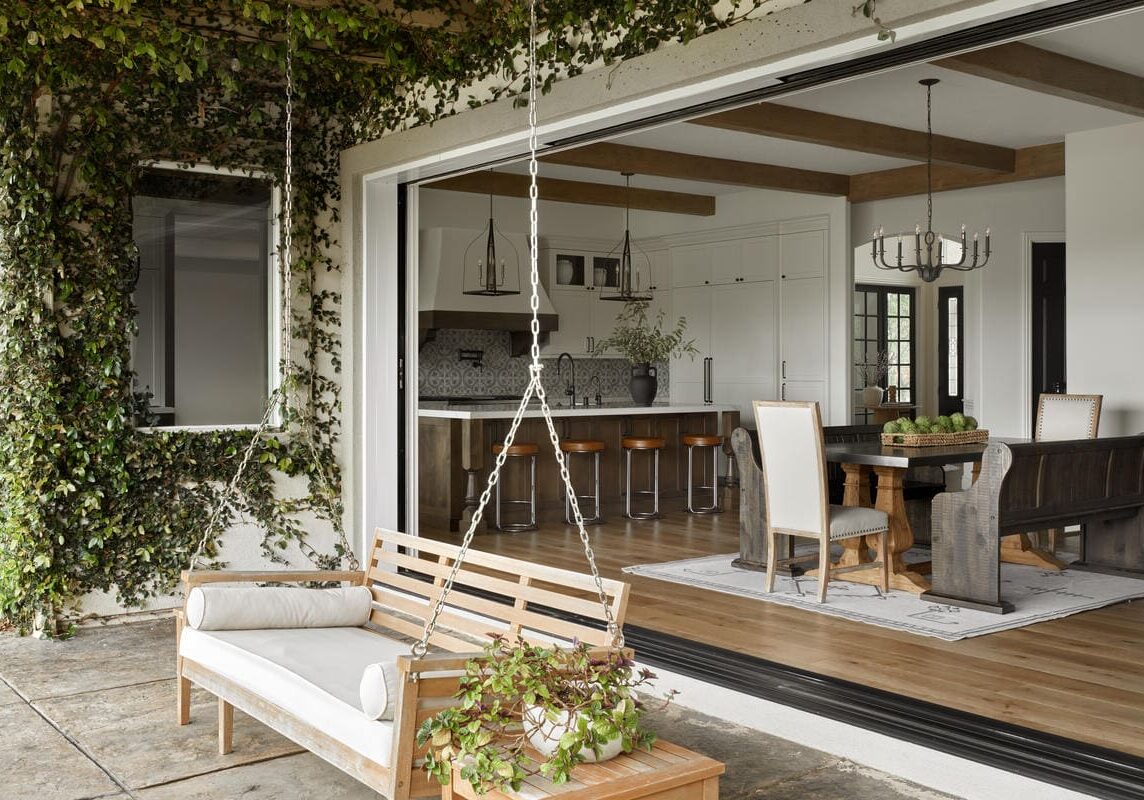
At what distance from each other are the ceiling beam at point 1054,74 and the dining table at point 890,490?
6.55 feet

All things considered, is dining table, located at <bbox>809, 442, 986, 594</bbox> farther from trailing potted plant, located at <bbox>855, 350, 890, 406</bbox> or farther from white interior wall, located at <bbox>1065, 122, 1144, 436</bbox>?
trailing potted plant, located at <bbox>855, 350, 890, 406</bbox>

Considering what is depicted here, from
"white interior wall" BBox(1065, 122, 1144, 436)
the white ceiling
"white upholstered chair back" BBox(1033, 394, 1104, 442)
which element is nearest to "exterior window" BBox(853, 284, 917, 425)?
the white ceiling

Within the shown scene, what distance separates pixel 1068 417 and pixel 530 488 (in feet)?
12.5

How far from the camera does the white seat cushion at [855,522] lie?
5.80 m

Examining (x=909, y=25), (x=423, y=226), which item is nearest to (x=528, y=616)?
(x=909, y=25)

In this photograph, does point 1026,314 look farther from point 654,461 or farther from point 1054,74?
point 1054,74

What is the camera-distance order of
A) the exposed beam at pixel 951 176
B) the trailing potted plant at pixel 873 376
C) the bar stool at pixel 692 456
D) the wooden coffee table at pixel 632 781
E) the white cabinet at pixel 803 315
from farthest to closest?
the trailing potted plant at pixel 873 376 < the white cabinet at pixel 803 315 < the bar stool at pixel 692 456 < the exposed beam at pixel 951 176 < the wooden coffee table at pixel 632 781

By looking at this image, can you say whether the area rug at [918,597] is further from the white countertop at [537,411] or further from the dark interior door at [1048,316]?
the dark interior door at [1048,316]

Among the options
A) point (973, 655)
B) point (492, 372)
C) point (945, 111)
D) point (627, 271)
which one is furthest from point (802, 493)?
point (492, 372)

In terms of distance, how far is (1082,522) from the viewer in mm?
6082

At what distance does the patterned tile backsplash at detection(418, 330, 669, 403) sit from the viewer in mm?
10594

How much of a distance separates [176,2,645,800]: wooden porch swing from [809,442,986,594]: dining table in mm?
2330

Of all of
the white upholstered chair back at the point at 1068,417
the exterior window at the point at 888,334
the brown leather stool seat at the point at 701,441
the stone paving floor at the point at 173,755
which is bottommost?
the stone paving floor at the point at 173,755

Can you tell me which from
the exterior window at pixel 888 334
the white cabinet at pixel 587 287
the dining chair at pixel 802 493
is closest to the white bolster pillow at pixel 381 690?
the dining chair at pixel 802 493
